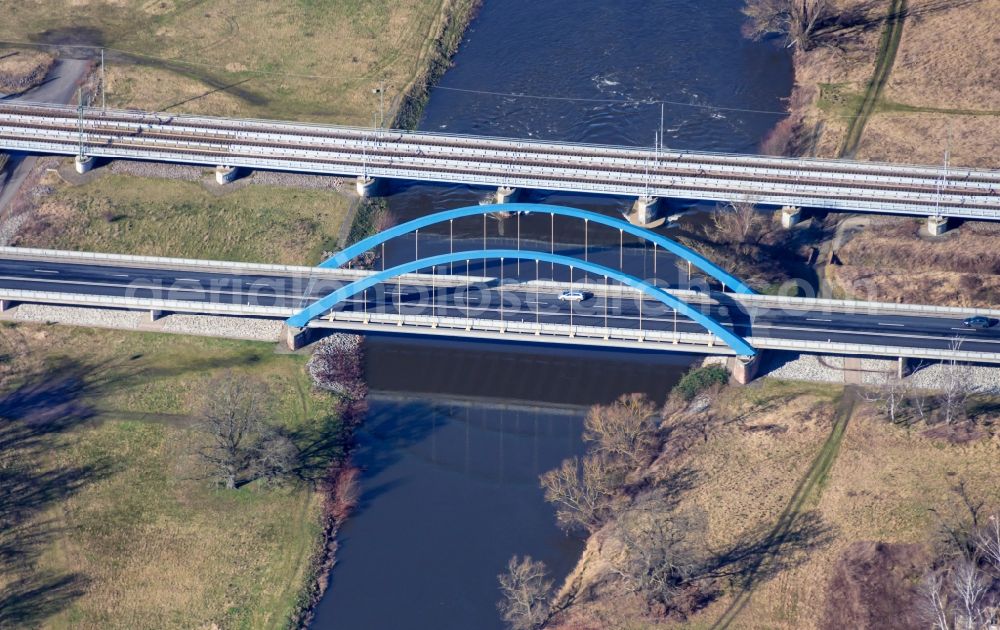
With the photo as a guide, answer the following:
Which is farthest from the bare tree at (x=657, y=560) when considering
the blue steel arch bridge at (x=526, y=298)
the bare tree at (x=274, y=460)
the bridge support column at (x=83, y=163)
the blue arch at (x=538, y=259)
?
the bridge support column at (x=83, y=163)

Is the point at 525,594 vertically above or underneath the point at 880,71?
underneath

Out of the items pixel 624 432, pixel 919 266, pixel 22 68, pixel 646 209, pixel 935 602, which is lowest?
pixel 935 602

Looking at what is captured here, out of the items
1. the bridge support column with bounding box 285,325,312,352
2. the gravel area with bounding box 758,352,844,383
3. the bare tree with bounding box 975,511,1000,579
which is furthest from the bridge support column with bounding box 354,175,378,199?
the bare tree with bounding box 975,511,1000,579

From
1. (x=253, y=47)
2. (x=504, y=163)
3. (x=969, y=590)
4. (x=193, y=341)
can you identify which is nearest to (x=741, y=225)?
(x=504, y=163)

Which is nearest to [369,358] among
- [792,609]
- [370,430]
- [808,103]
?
[370,430]

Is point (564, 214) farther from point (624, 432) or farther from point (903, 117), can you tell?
point (903, 117)

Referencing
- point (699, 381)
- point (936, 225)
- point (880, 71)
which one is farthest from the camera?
point (880, 71)

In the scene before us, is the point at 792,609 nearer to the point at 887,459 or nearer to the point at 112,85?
the point at 887,459

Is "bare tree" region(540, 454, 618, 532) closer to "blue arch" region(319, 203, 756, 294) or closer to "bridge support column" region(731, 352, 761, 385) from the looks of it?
"bridge support column" region(731, 352, 761, 385)
